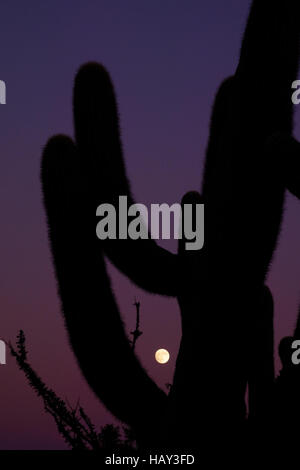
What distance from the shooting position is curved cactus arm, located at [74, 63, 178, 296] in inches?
160

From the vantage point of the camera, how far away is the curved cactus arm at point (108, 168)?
4.07m

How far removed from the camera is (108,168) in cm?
420

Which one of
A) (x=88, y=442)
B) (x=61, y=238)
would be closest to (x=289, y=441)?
(x=88, y=442)

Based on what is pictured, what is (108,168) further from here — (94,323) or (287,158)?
(287,158)

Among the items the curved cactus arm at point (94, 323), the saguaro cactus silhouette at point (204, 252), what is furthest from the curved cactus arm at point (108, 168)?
the curved cactus arm at point (94, 323)

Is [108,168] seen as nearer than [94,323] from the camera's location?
No

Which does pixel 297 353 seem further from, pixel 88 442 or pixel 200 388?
pixel 88 442

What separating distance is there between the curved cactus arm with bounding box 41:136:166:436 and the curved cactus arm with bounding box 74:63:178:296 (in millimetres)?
201

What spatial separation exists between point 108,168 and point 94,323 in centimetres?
103

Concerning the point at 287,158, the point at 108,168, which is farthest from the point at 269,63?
the point at 108,168

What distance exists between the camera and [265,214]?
297 cm

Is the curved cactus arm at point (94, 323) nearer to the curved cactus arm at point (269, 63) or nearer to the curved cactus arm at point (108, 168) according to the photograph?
the curved cactus arm at point (108, 168)

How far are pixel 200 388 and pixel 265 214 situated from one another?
828 mm

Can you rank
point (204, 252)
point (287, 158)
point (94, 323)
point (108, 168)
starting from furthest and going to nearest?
1. point (108, 168)
2. point (94, 323)
3. point (204, 252)
4. point (287, 158)
